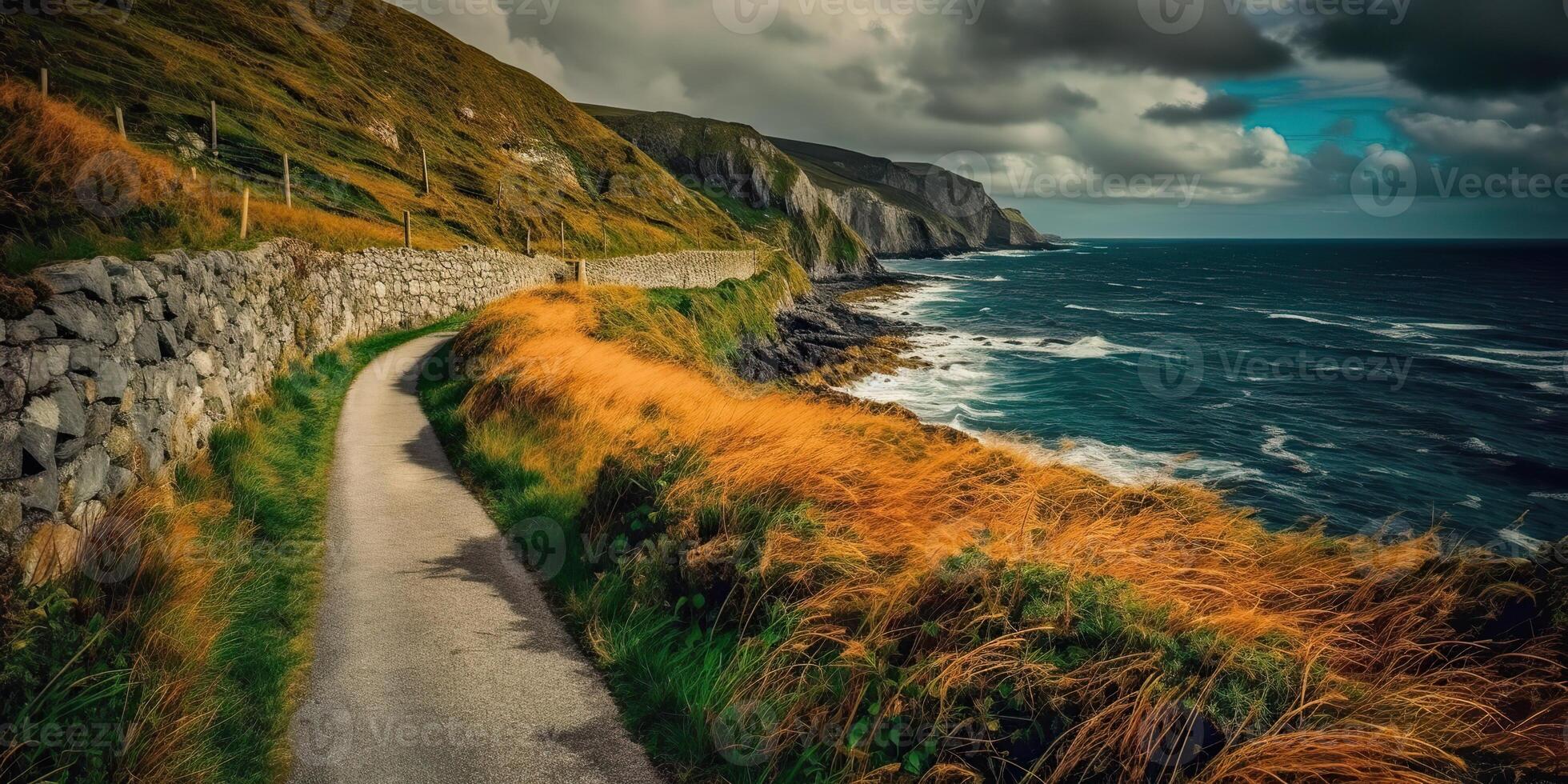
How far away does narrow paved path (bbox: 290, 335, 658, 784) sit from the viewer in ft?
13.4

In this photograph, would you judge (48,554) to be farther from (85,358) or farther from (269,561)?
(85,358)

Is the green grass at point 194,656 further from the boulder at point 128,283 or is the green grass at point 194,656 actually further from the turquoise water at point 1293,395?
the turquoise water at point 1293,395

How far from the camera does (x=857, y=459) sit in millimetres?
7301

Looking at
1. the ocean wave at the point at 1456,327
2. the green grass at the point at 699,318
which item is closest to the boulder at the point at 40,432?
the green grass at the point at 699,318

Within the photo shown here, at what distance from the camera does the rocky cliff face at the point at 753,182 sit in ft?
383

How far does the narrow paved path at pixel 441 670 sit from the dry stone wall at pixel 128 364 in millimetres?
1896

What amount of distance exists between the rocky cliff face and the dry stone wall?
102m

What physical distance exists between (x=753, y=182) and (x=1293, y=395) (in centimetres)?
10390

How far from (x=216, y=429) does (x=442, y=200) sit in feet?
122

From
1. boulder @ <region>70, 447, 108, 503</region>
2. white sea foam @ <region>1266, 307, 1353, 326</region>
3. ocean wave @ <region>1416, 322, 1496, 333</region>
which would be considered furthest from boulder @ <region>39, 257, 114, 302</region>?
ocean wave @ <region>1416, 322, 1496, 333</region>

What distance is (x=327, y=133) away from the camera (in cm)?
3953

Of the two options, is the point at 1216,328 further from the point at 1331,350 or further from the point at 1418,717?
the point at 1418,717

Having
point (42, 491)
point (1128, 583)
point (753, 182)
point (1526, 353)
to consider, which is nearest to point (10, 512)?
point (42, 491)

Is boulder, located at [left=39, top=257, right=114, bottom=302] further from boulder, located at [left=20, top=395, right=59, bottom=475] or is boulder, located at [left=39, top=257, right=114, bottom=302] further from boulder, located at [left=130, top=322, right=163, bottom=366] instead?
boulder, located at [left=20, top=395, right=59, bottom=475]
